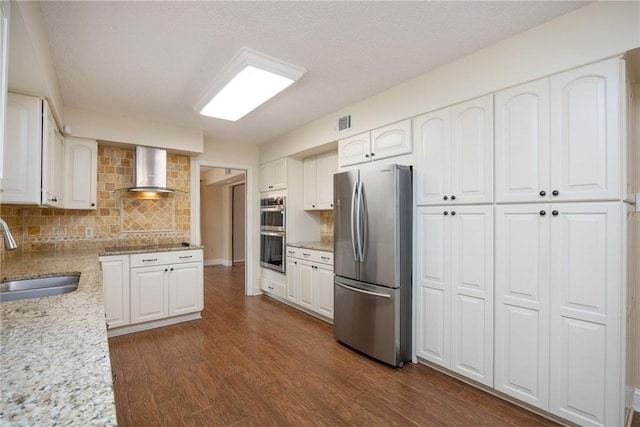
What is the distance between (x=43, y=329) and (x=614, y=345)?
2.62 metres

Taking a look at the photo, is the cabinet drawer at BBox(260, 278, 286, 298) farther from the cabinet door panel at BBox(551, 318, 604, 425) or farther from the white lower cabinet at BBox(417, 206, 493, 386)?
the cabinet door panel at BBox(551, 318, 604, 425)

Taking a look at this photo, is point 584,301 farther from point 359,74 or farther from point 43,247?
point 43,247

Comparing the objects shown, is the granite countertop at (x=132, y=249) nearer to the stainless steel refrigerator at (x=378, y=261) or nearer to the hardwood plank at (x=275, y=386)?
the hardwood plank at (x=275, y=386)

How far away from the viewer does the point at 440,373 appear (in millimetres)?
2463

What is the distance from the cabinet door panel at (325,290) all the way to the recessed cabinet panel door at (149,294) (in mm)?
1737

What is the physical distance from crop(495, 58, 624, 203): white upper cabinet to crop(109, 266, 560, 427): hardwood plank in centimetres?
143

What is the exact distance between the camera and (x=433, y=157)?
251 cm

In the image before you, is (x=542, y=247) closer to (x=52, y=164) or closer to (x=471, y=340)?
(x=471, y=340)

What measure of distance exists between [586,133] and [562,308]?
1033 mm

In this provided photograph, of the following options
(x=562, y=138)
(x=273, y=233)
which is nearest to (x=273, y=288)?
(x=273, y=233)

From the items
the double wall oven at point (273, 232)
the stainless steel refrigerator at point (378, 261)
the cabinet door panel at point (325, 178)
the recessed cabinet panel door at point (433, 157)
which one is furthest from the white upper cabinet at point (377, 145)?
the double wall oven at point (273, 232)

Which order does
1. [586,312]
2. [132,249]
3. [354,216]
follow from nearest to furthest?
1. [586,312]
2. [354,216]
3. [132,249]

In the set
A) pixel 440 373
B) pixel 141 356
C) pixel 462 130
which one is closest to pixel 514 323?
pixel 440 373

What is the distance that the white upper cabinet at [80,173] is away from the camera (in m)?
3.29
